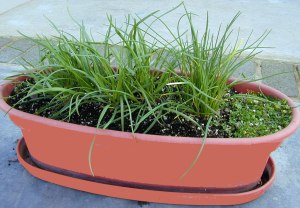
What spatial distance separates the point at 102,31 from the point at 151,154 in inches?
64.2

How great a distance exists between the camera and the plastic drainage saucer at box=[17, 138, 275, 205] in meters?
1.04

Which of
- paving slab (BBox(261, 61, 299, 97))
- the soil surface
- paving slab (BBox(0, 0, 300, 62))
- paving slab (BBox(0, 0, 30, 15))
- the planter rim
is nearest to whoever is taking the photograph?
the planter rim

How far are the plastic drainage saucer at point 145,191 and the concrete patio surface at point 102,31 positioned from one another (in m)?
0.03

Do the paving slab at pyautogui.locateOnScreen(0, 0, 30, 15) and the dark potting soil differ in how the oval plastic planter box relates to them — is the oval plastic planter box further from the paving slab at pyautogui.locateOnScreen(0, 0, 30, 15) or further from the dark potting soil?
the paving slab at pyautogui.locateOnScreen(0, 0, 30, 15)

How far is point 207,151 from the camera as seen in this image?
3.05ft

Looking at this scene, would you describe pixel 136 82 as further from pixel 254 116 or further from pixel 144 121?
pixel 254 116

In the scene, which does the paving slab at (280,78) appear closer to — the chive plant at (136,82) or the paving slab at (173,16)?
the paving slab at (173,16)

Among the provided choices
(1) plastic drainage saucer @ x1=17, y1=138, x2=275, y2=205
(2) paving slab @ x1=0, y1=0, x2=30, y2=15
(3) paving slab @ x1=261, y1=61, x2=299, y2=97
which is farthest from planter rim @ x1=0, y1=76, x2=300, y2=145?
(2) paving slab @ x1=0, y1=0, x2=30, y2=15

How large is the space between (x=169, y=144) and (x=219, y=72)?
0.94ft

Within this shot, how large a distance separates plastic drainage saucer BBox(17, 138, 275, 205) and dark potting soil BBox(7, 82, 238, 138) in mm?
168

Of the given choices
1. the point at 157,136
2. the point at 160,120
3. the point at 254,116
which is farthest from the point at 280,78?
the point at 157,136

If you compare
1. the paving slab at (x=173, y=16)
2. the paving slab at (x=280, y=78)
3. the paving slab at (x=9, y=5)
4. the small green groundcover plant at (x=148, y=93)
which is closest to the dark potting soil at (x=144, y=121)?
the small green groundcover plant at (x=148, y=93)

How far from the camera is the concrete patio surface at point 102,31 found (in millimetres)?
1097

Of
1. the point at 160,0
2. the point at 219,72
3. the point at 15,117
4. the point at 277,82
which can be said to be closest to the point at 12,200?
the point at 15,117
